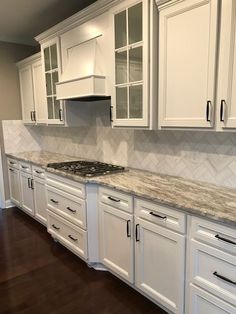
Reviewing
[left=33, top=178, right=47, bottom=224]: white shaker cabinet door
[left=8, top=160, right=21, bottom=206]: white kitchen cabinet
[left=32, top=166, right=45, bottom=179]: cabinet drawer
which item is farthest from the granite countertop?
[left=8, top=160, right=21, bottom=206]: white kitchen cabinet

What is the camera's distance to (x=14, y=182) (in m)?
4.21

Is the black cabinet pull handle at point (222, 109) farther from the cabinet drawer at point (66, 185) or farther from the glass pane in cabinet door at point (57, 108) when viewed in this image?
the glass pane in cabinet door at point (57, 108)

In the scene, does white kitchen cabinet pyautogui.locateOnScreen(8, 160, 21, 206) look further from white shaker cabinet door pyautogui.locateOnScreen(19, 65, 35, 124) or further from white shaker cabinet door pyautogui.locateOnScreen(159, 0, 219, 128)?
white shaker cabinet door pyautogui.locateOnScreen(159, 0, 219, 128)

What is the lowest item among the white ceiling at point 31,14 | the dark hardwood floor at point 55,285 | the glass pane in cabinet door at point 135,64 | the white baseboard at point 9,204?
the dark hardwood floor at point 55,285

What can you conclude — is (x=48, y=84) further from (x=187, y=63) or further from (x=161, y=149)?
(x=187, y=63)

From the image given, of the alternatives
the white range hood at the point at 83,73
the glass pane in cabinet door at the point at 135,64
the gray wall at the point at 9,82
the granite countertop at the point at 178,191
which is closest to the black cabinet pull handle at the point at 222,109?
the granite countertop at the point at 178,191

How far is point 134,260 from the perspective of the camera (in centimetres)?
213

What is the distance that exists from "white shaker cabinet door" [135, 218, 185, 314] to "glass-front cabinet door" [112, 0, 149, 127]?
88 centimetres

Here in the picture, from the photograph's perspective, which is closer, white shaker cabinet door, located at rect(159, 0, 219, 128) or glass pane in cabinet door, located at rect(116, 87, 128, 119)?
white shaker cabinet door, located at rect(159, 0, 219, 128)

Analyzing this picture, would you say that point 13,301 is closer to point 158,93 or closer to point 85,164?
point 85,164

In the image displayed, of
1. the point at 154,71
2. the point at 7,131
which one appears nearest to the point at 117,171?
the point at 154,71

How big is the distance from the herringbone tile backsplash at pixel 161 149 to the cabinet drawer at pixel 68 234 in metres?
0.88

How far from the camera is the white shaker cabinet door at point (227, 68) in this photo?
1.57m

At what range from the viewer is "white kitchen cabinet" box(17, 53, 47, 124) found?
3.76 metres
